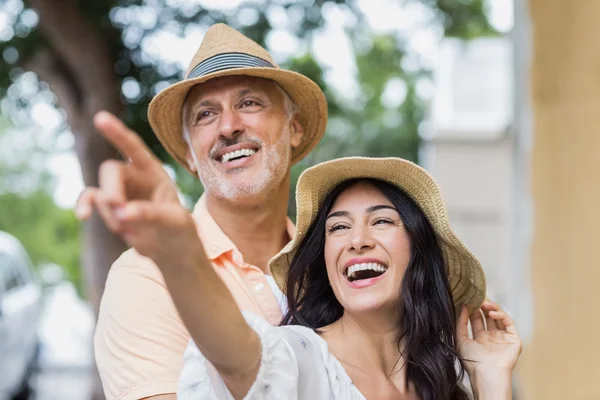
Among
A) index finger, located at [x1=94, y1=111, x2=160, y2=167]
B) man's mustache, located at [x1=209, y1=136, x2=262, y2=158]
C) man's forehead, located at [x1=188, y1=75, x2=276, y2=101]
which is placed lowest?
man's mustache, located at [x1=209, y1=136, x2=262, y2=158]

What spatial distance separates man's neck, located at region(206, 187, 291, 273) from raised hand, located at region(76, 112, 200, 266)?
147cm

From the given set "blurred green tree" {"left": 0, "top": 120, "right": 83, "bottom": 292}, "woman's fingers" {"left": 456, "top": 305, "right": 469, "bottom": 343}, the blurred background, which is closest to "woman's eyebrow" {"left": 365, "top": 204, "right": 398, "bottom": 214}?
"woman's fingers" {"left": 456, "top": 305, "right": 469, "bottom": 343}

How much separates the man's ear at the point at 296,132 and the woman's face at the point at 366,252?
885 millimetres

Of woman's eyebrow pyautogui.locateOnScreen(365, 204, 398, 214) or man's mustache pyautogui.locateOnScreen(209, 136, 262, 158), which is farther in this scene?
man's mustache pyautogui.locateOnScreen(209, 136, 262, 158)

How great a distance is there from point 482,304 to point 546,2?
4771 mm

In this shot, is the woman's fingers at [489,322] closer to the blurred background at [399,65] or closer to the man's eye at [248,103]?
the man's eye at [248,103]

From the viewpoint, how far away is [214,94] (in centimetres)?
323

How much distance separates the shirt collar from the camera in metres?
3.08

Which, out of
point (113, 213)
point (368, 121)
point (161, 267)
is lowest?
point (368, 121)

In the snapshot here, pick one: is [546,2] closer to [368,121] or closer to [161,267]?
[161,267]

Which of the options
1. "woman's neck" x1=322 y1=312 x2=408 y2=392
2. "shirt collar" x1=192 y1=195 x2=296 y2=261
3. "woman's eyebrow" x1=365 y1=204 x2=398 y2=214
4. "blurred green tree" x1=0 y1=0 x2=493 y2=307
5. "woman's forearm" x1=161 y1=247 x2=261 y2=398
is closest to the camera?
"woman's forearm" x1=161 y1=247 x2=261 y2=398

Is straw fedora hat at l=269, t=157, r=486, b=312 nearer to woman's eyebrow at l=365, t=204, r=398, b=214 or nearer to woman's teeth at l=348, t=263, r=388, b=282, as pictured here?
woman's eyebrow at l=365, t=204, r=398, b=214

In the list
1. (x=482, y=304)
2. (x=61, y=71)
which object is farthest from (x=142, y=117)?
(x=482, y=304)

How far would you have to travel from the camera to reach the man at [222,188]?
272 cm
